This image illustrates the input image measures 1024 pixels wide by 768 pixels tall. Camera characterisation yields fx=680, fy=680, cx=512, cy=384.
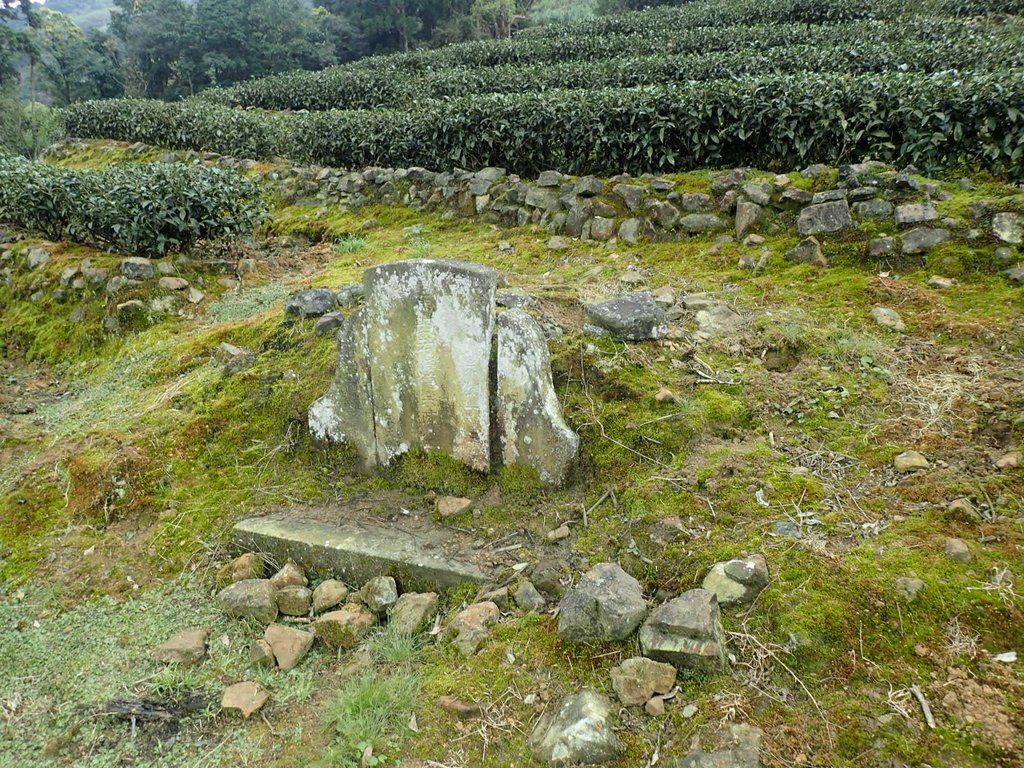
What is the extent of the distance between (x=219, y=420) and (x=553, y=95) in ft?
17.7

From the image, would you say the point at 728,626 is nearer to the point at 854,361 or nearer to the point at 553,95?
the point at 854,361

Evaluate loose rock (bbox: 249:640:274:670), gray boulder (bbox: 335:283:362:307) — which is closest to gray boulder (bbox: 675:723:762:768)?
loose rock (bbox: 249:640:274:670)

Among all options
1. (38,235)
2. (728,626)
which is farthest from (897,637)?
(38,235)

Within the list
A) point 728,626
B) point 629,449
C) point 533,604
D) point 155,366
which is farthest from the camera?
point 155,366

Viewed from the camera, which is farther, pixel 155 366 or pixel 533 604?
pixel 155 366

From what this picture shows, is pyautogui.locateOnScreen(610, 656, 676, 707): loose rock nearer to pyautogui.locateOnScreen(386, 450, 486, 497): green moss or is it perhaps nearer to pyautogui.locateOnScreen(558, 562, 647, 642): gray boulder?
pyautogui.locateOnScreen(558, 562, 647, 642): gray boulder

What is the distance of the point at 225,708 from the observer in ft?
8.07

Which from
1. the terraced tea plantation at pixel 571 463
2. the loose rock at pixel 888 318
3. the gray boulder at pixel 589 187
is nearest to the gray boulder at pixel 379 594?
the terraced tea plantation at pixel 571 463

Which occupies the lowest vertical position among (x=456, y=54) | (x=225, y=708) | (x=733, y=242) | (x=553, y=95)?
(x=225, y=708)

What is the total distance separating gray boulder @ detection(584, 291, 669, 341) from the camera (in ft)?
12.9

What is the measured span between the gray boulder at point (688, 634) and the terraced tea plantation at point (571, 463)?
0.01m

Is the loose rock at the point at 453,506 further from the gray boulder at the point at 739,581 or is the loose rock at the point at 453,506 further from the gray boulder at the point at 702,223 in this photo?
the gray boulder at the point at 702,223

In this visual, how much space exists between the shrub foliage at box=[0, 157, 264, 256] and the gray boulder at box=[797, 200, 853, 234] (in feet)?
17.5

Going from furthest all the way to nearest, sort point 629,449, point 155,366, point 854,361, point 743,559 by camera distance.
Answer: point 155,366, point 854,361, point 629,449, point 743,559
